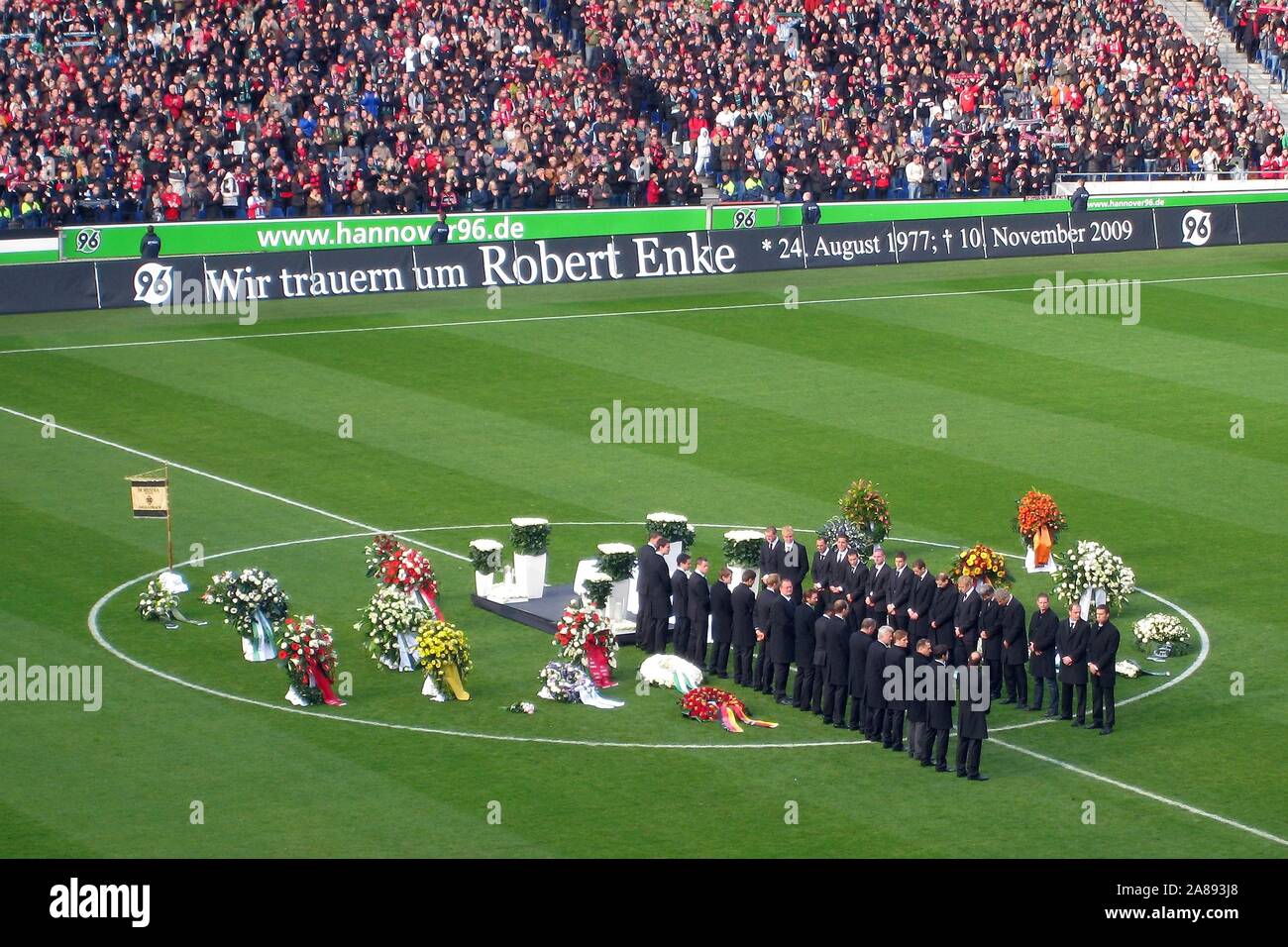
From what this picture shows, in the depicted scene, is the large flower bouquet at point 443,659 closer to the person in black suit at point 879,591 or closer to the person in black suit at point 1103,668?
the person in black suit at point 879,591

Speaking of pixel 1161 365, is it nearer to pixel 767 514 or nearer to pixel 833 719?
pixel 767 514

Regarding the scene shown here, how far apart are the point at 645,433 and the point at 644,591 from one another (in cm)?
1142

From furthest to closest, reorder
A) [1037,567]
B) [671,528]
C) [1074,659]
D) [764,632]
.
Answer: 1. [1037,567]
2. [671,528]
3. [764,632]
4. [1074,659]

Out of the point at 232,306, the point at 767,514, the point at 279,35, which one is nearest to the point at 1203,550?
the point at 767,514

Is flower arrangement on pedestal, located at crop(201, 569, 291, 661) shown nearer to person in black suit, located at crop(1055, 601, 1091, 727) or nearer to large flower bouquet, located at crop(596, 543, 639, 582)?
large flower bouquet, located at crop(596, 543, 639, 582)

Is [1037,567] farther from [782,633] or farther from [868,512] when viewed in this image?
[782,633]

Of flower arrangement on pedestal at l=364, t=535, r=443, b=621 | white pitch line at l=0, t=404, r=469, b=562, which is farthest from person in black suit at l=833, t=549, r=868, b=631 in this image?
white pitch line at l=0, t=404, r=469, b=562

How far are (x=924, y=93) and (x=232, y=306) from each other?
26384 millimetres

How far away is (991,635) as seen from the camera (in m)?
22.1

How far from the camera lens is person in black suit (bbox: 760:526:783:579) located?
24953 millimetres

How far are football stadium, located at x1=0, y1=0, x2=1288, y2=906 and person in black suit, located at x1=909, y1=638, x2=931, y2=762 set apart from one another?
0.21 feet

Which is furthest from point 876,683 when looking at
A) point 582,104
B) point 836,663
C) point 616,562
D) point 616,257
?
point 582,104

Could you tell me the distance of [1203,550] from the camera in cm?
2844

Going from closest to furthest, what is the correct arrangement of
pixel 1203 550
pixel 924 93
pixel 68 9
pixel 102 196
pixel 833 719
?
pixel 833 719 → pixel 1203 550 → pixel 102 196 → pixel 68 9 → pixel 924 93
